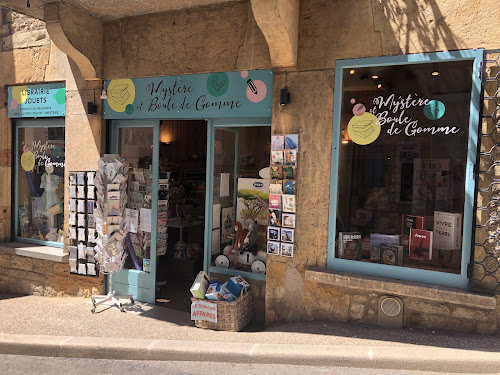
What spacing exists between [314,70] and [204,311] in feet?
9.81

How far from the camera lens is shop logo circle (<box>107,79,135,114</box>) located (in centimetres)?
566

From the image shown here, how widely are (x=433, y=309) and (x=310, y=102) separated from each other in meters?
2.49

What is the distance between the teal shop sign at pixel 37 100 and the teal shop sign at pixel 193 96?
903 mm

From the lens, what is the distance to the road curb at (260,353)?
349 centimetres

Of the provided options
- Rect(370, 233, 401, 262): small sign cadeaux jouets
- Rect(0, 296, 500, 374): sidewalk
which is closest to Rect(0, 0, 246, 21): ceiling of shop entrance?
Rect(370, 233, 401, 262): small sign cadeaux jouets

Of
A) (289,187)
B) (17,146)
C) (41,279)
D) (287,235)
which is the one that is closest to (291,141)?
(289,187)

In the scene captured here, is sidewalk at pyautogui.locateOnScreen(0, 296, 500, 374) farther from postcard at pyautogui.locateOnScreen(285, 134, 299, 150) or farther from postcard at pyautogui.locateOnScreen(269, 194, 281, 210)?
postcard at pyautogui.locateOnScreen(285, 134, 299, 150)

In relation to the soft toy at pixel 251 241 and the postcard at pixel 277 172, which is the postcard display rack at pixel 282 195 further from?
the soft toy at pixel 251 241

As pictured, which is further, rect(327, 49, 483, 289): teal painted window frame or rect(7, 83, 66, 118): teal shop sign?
rect(7, 83, 66, 118): teal shop sign

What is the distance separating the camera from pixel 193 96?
17.3ft

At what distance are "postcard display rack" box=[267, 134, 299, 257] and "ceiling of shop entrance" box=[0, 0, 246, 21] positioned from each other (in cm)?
189

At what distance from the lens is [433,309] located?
13.4ft

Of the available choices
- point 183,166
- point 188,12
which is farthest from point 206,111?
point 183,166

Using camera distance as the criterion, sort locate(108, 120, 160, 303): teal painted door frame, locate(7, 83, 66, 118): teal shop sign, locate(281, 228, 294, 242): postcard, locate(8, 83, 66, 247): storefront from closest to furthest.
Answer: locate(281, 228, 294, 242): postcard < locate(108, 120, 160, 303): teal painted door frame < locate(7, 83, 66, 118): teal shop sign < locate(8, 83, 66, 247): storefront
